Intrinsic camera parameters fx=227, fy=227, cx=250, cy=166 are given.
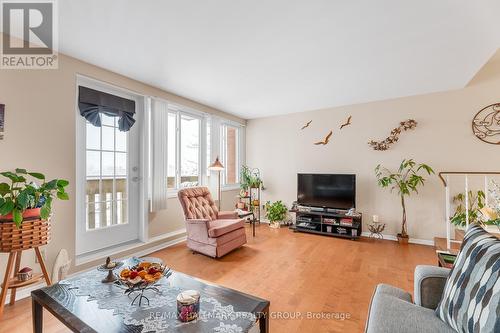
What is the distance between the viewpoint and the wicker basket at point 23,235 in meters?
1.84

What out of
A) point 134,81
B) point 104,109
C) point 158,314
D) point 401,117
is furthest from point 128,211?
point 401,117

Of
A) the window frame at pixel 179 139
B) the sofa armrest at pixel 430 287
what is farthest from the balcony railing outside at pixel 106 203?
the sofa armrest at pixel 430 287

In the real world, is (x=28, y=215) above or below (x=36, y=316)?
above

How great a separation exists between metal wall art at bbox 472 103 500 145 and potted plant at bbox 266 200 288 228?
345 centimetres

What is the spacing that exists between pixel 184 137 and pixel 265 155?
205 cm

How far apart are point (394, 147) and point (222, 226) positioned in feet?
10.9

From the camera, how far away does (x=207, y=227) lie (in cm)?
316

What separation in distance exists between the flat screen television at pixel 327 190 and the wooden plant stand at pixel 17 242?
388 cm

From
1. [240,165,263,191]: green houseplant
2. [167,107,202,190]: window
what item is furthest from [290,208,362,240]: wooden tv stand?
[167,107,202,190]: window

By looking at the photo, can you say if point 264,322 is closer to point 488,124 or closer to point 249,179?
point 249,179

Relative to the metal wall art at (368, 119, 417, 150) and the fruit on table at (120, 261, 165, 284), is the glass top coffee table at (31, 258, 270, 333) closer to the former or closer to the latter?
the fruit on table at (120, 261, 165, 284)

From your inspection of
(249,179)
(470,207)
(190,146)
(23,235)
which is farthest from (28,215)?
(470,207)

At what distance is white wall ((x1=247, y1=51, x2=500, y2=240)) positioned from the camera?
3.53 meters

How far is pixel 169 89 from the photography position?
3615 millimetres
